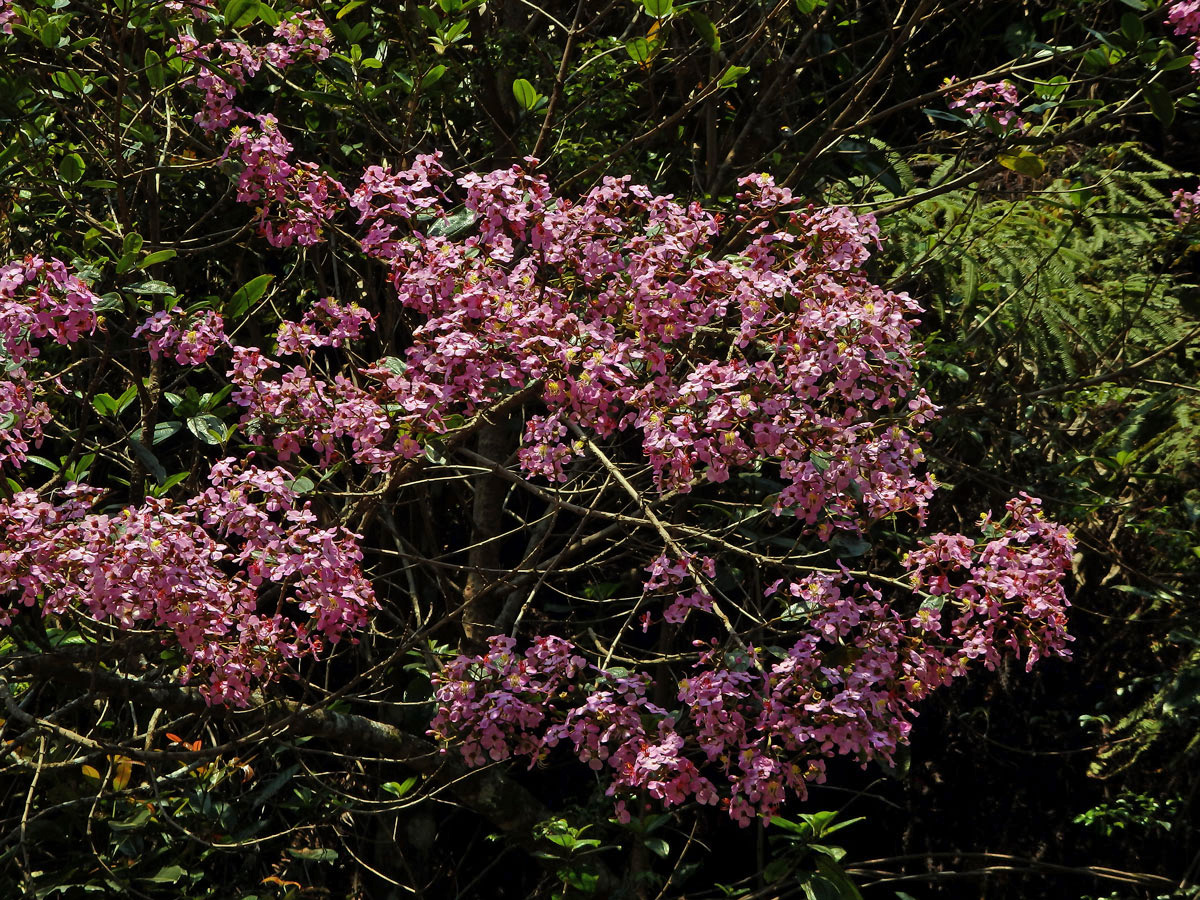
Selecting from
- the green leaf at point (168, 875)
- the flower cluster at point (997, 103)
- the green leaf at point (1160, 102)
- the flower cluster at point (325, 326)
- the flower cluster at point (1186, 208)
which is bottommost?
the green leaf at point (168, 875)

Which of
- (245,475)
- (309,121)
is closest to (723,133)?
(309,121)

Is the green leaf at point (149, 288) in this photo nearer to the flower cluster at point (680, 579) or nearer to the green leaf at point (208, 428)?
the green leaf at point (208, 428)

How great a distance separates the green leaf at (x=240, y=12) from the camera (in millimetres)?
2439

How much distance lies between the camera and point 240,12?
247 cm

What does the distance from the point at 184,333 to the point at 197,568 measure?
0.52 metres

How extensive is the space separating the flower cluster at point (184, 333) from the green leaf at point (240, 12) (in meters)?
0.59

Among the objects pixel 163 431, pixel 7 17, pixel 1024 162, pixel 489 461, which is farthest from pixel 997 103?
pixel 7 17

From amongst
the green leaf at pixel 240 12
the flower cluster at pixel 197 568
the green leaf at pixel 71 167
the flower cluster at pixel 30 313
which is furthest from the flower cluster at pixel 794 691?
the green leaf at pixel 240 12

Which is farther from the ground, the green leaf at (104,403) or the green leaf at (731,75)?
the green leaf at (731,75)

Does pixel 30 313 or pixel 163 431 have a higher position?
pixel 30 313

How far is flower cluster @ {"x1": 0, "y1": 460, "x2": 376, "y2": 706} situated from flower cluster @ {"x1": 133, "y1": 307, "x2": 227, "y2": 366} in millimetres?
258

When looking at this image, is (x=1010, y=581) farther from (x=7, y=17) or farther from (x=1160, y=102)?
(x=7, y=17)

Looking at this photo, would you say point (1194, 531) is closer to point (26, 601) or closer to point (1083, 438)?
point (1083, 438)

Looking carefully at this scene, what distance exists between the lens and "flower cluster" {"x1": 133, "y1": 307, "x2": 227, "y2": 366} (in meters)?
2.34
